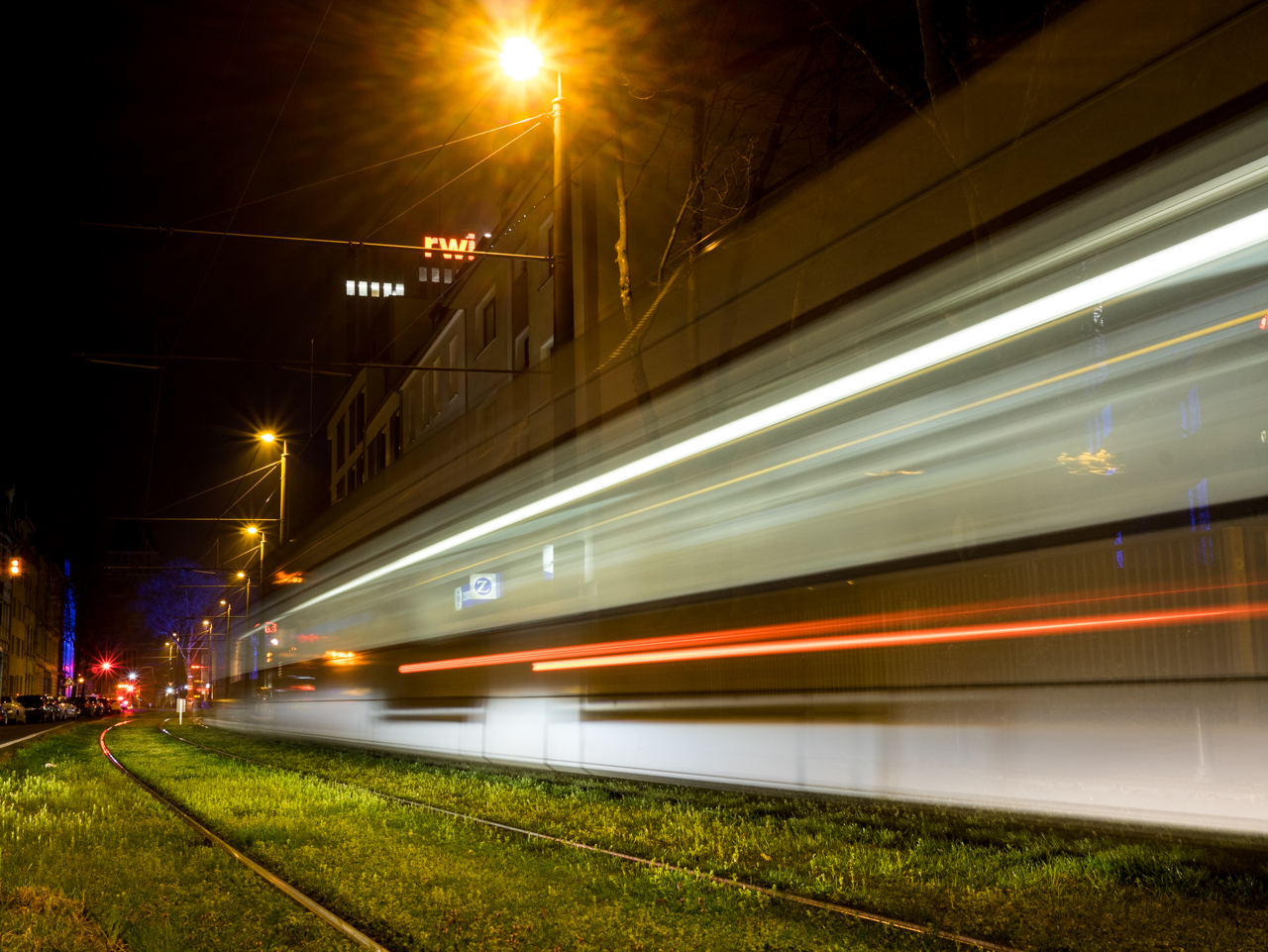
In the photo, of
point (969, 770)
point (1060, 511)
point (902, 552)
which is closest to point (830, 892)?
point (969, 770)

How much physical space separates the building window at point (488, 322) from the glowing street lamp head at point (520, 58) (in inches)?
759

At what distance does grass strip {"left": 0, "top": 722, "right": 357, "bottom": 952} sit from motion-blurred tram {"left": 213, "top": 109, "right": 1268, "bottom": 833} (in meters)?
3.20

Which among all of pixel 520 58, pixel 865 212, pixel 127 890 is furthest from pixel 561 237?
pixel 127 890

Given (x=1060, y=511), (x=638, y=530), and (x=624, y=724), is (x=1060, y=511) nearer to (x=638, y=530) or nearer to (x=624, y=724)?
(x=638, y=530)

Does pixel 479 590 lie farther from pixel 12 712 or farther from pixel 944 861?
pixel 12 712

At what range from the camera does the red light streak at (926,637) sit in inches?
201

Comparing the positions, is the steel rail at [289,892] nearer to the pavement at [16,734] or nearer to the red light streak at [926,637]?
the red light streak at [926,637]

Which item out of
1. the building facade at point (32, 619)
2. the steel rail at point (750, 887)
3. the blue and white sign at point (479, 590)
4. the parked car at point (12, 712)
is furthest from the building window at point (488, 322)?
the building facade at point (32, 619)

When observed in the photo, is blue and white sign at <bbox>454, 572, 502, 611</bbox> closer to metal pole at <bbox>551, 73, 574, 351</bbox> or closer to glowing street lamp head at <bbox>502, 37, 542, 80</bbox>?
metal pole at <bbox>551, 73, 574, 351</bbox>

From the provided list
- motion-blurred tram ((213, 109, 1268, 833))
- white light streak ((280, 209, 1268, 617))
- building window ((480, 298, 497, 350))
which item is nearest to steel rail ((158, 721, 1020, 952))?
motion-blurred tram ((213, 109, 1268, 833))

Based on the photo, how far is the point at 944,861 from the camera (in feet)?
23.7

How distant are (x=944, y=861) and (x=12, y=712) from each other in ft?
168

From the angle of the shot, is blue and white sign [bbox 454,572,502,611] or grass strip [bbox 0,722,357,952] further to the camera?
blue and white sign [bbox 454,572,502,611]

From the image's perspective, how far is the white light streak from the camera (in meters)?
4.75
